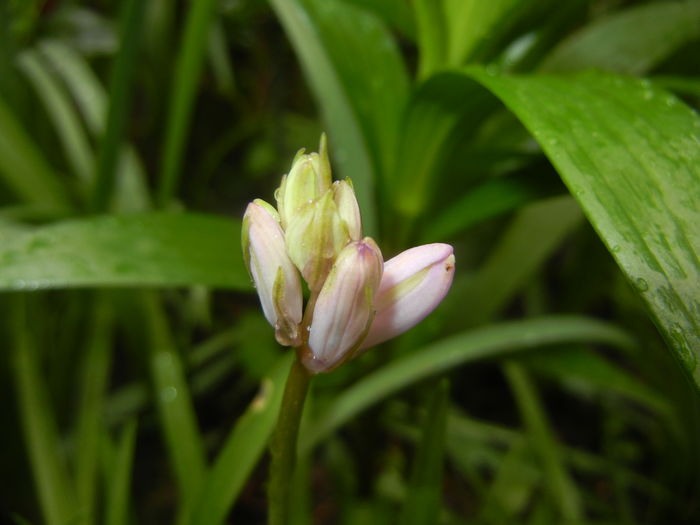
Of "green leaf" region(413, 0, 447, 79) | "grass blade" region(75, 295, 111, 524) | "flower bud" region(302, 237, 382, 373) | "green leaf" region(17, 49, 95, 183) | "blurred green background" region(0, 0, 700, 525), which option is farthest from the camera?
"green leaf" region(17, 49, 95, 183)

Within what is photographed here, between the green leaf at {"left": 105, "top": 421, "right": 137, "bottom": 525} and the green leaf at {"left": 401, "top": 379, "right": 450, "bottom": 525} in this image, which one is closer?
the green leaf at {"left": 401, "top": 379, "right": 450, "bottom": 525}

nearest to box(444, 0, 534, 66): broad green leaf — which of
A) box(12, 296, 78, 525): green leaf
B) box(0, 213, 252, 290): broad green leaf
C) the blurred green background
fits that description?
the blurred green background

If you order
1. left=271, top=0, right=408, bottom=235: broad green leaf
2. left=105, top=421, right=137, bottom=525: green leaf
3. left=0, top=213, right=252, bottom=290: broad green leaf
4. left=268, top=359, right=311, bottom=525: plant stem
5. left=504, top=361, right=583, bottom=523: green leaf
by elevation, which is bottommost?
left=504, top=361, right=583, bottom=523: green leaf

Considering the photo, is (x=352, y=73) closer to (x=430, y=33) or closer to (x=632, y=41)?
(x=430, y=33)

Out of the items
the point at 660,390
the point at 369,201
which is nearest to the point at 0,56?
the point at 369,201

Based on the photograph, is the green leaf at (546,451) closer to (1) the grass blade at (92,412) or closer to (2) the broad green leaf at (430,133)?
(2) the broad green leaf at (430,133)

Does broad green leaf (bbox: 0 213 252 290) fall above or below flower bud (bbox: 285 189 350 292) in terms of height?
below

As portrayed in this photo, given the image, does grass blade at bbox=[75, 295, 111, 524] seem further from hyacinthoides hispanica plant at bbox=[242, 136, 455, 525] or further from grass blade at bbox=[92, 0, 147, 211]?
hyacinthoides hispanica plant at bbox=[242, 136, 455, 525]
